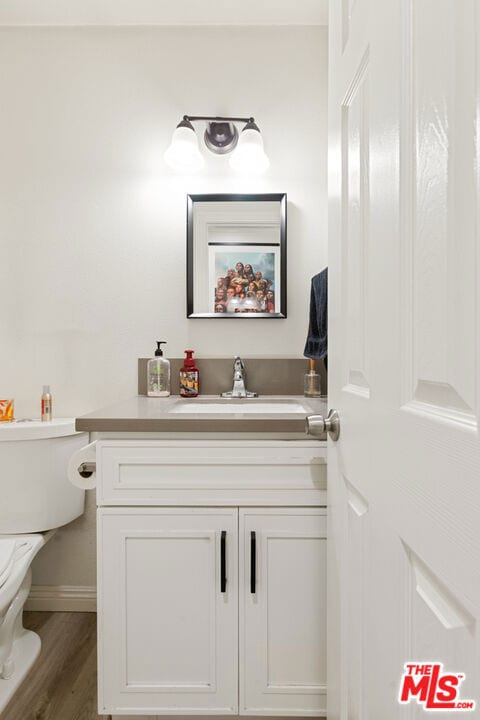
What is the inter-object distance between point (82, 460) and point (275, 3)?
178 centimetres

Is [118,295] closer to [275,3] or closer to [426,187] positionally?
[275,3]

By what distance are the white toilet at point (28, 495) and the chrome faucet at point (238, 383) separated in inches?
24.4

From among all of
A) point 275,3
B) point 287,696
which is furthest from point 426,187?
point 275,3

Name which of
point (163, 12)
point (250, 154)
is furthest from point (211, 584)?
point (163, 12)

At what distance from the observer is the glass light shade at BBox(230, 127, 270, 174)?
1682 millimetres

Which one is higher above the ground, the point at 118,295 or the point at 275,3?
the point at 275,3

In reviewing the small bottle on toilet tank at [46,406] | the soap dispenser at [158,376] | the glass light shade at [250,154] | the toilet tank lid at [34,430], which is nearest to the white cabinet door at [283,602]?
the soap dispenser at [158,376]

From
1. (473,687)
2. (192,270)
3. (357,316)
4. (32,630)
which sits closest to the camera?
(473,687)

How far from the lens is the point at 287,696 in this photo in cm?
115

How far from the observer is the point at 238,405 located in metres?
1.60

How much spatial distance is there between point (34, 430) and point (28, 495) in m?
0.23

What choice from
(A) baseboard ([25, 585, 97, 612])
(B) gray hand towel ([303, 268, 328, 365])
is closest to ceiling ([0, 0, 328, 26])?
(B) gray hand towel ([303, 268, 328, 365])

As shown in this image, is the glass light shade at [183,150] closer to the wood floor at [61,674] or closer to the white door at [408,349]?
the white door at [408,349]

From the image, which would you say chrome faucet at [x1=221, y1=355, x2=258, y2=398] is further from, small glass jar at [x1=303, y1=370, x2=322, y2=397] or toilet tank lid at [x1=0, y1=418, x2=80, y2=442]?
toilet tank lid at [x1=0, y1=418, x2=80, y2=442]
